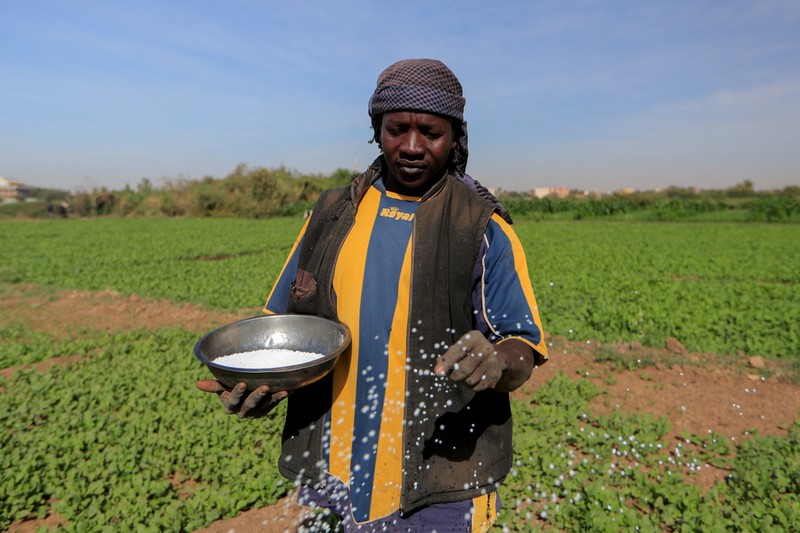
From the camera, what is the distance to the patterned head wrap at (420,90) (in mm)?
1613

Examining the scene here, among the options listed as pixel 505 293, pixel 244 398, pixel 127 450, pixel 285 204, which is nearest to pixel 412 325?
pixel 505 293

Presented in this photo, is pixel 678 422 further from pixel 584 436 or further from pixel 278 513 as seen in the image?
pixel 278 513

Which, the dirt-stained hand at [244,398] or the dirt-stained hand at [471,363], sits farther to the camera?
the dirt-stained hand at [244,398]

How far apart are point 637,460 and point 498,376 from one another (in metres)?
3.62

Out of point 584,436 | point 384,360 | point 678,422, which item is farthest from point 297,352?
point 678,422

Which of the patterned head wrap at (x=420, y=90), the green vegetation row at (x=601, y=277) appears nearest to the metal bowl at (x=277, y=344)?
the patterned head wrap at (x=420, y=90)

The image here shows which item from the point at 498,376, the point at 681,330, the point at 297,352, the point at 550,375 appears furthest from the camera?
the point at 681,330

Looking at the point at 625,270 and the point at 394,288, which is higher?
the point at 394,288

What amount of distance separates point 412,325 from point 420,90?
0.74 metres

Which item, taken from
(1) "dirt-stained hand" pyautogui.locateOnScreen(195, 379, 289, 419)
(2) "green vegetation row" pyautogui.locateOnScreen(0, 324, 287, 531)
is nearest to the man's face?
(1) "dirt-stained hand" pyautogui.locateOnScreen(195, 379, 289, 419)

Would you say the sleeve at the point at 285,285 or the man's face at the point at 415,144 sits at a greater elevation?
the man's face at the point at 415,144

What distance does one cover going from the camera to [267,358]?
6.19 ft

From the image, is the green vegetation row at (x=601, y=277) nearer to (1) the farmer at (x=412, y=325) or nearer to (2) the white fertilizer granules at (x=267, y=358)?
(1) the farmer at (x=412, y=325)

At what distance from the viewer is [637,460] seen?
4.25 m
